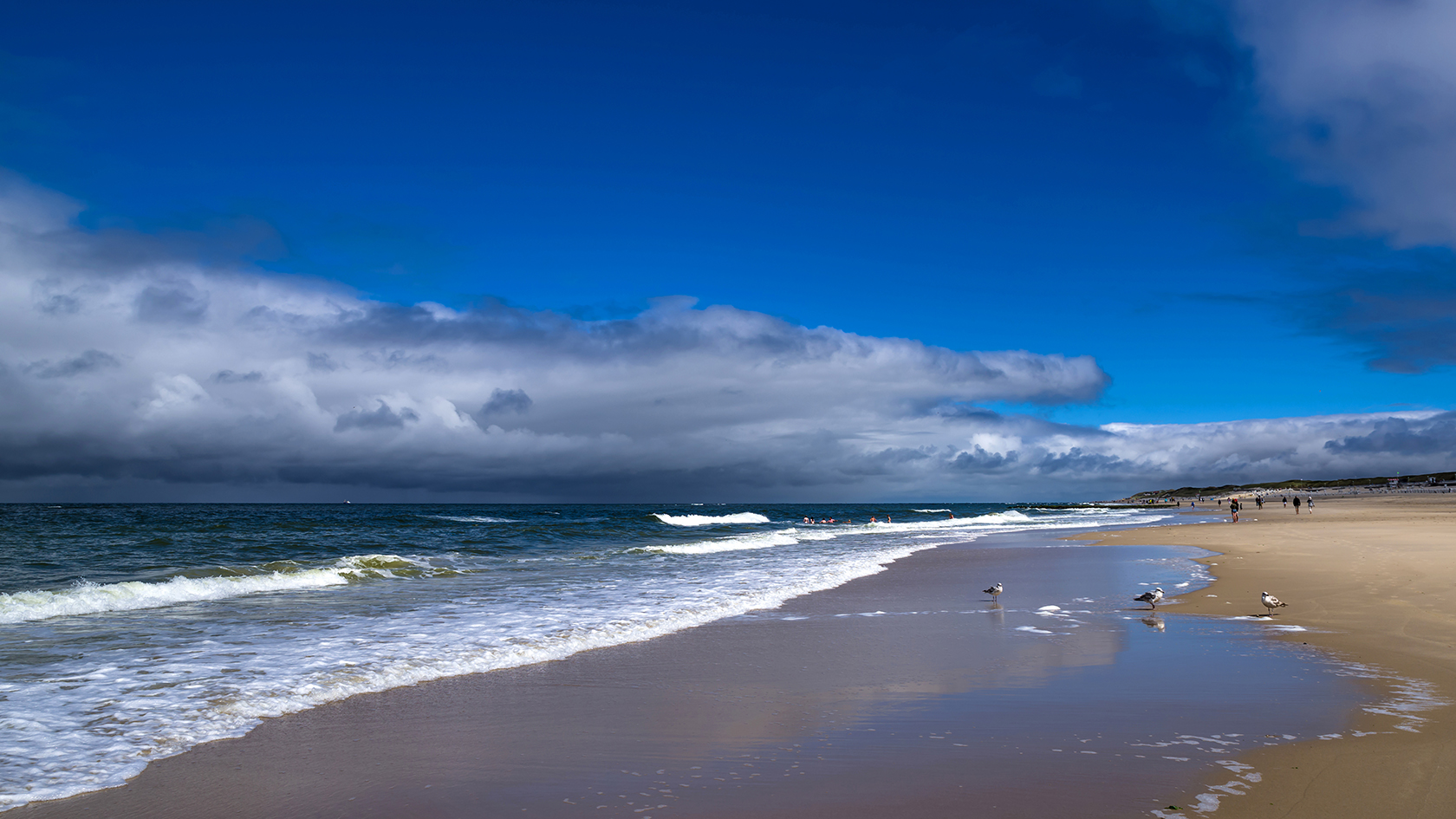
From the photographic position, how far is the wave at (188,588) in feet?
45.3

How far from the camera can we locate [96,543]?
104 ft

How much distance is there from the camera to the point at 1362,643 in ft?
30.6

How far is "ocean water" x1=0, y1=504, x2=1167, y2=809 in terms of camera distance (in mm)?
6793

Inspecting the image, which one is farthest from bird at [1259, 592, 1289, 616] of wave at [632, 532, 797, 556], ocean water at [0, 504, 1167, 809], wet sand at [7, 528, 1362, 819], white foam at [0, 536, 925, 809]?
wave at [632, 532, 797, 556]

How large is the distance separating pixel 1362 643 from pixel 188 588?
66.3ft

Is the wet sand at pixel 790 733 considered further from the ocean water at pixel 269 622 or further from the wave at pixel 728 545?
the wave at pixel 728 545

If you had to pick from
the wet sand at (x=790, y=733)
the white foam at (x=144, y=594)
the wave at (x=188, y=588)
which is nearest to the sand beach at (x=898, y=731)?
the wet sand at (x=790, y=733)

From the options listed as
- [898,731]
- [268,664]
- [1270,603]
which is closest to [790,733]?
[898,731]

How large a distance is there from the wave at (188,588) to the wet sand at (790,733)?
1018 cm

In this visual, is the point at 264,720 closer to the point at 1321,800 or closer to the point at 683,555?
the point at 1321,800

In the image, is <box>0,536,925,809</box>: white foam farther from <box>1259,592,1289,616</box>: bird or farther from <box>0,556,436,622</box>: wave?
<box>1259,592,1289,616</box>: bird

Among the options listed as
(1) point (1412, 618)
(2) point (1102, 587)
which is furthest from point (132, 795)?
(2) point (1102, 587)

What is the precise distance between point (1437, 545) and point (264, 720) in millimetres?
26804

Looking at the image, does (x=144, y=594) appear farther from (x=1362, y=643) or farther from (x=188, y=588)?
(x=1362, y=643)
